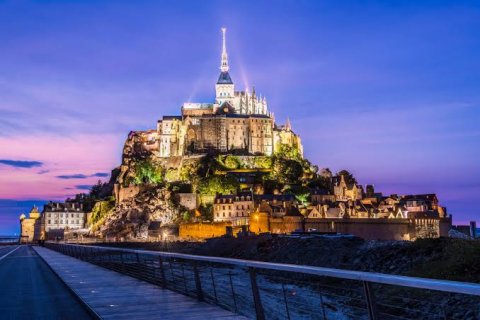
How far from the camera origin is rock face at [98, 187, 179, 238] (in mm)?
99188

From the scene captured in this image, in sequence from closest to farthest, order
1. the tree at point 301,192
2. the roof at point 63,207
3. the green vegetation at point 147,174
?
the tree at point 301,192 → the green vegetation at point 147,174 → the roof at point 63,207

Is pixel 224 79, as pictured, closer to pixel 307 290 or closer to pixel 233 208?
pixel 233 208

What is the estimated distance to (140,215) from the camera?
10162 centimetres

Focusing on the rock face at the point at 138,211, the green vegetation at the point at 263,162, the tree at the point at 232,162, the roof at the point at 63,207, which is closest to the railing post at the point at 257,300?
the rock face at the point at 138,211

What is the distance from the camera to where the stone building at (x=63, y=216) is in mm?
122188

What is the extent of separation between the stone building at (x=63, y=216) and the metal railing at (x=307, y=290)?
96164 millimetres

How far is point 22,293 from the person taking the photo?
1249 cm

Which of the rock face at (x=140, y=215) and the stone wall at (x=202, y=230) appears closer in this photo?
the stone wall at (x=202, y=230)

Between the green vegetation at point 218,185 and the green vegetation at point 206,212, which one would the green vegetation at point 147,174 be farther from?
the green vegetation at point 206,212

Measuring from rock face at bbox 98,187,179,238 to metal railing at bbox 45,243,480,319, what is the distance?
67732mm

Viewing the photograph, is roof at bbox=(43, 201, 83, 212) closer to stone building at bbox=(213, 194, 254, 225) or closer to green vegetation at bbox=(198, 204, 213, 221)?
green vegetation at bbox=(198, 204, 213, 221)

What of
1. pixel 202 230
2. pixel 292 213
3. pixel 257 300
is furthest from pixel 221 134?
pixel 257 300

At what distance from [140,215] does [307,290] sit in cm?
9456

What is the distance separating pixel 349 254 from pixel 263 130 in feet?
322
